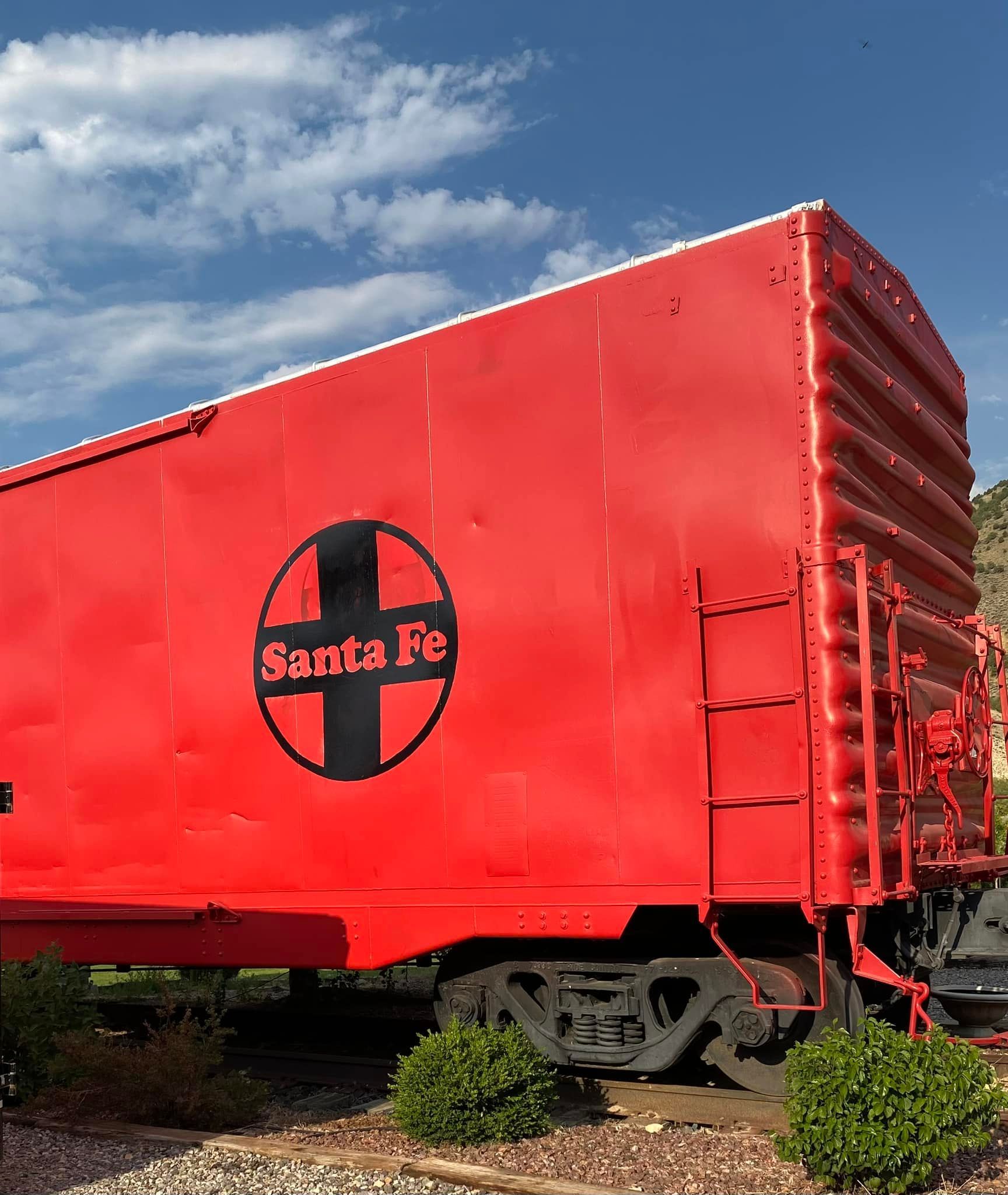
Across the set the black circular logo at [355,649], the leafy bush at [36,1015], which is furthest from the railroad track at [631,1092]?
the black circular logo at [355,649]

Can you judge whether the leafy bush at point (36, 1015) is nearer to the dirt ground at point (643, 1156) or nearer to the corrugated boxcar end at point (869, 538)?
the dirt ground at point (643, 1156)

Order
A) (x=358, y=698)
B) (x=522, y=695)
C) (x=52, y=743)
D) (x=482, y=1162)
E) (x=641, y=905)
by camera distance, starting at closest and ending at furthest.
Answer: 1. (x=482, y=1162)
2. (x=641, y=905)
3. (x=522, y=695)
4. (x=358, y=698)
5. (x=52, y=743)

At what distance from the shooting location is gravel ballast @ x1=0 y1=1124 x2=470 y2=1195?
517cm

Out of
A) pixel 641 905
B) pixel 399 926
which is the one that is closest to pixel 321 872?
pixel 399 926

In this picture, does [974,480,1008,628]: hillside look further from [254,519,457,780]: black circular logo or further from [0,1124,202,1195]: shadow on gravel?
[0,1124,202,1195]: shadow on gravel

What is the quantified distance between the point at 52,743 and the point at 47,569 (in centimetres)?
130

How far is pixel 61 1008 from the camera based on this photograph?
724cm

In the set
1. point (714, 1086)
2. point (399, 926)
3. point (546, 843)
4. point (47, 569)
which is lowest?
point (714, 1086)

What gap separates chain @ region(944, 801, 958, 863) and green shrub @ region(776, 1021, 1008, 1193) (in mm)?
1334

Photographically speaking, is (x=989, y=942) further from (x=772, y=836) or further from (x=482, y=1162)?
(x=482, y=1162)

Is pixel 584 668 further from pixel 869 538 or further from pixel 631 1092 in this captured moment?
pixel 631 1092

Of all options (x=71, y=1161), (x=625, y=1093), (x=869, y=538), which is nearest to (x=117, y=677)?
(x=71, y=1161)

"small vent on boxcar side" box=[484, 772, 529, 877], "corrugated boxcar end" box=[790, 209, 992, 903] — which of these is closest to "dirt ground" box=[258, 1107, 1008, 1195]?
"corrugated boxcar end" box=[790, 209, 992, 903]

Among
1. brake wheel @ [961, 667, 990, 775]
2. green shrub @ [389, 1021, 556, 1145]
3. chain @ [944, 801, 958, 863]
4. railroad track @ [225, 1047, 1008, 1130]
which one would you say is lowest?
railroad track @ [225, 1047, 1008, 1130]
